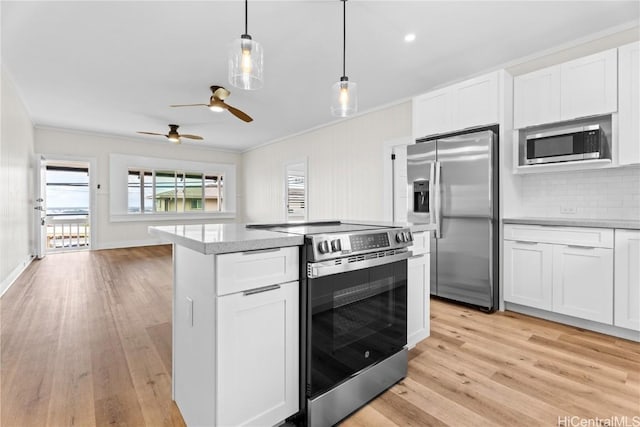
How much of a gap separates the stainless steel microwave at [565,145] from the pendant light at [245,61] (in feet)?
8.76

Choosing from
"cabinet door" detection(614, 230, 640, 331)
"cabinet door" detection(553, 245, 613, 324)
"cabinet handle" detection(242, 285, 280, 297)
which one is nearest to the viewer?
"cabinet handle" detection(242, 285, 280, 297)

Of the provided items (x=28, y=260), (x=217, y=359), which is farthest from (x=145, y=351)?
(x=28, y=260)

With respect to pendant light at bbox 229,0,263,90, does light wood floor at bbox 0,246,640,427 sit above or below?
below

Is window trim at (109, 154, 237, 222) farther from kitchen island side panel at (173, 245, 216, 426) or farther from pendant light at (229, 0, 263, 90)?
kitchen island side panel at (173, 245, 216, 426)

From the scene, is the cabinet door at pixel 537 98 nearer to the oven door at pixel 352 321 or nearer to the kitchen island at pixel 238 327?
the oven door at pixel 352 321

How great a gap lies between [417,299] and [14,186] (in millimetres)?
5420

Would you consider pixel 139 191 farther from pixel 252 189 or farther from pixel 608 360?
pixel 608 360

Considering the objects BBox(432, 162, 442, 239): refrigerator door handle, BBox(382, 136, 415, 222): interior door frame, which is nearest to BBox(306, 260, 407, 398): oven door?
BBox(432, 162, 442, 239): refrigerator door handle

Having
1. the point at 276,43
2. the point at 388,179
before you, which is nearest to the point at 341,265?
the point at 276,43

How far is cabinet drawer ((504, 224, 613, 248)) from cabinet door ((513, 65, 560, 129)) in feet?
3.41

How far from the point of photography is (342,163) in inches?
224

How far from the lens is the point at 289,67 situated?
11.7 ft

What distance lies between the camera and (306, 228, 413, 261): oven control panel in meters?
1.39

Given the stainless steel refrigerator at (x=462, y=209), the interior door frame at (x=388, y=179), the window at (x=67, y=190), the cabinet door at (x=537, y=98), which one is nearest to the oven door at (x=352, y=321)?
the stainless steel refrigerator at (x=462, y=209)
